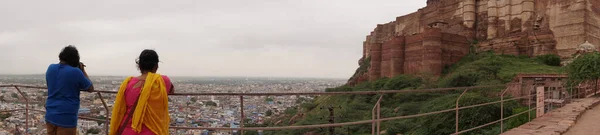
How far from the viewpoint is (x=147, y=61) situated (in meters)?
2.54

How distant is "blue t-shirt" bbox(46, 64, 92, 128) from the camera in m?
2.95

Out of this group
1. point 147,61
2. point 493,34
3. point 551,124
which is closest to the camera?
point 147,61

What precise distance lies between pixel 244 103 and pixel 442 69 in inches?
951

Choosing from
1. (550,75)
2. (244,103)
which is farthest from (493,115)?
(244,103)

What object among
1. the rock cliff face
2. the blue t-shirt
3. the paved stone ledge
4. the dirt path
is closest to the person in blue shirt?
the blue t-shirt

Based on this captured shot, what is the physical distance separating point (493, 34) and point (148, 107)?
1211 inches

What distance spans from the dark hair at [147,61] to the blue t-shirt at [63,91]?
79cm

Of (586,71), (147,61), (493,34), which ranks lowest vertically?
(586,71)

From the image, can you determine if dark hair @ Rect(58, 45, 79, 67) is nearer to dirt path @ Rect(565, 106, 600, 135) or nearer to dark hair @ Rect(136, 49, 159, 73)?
dark hair @ Rect(136, 49, 159, 73)

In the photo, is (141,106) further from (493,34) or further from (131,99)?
(493,34)

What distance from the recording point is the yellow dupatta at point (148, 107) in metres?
2.38

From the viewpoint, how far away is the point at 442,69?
25.0 meters

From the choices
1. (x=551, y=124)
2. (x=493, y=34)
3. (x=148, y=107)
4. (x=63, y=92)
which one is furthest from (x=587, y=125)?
(x=493, y=34)

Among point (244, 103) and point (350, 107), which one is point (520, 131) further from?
point (350, 107)
